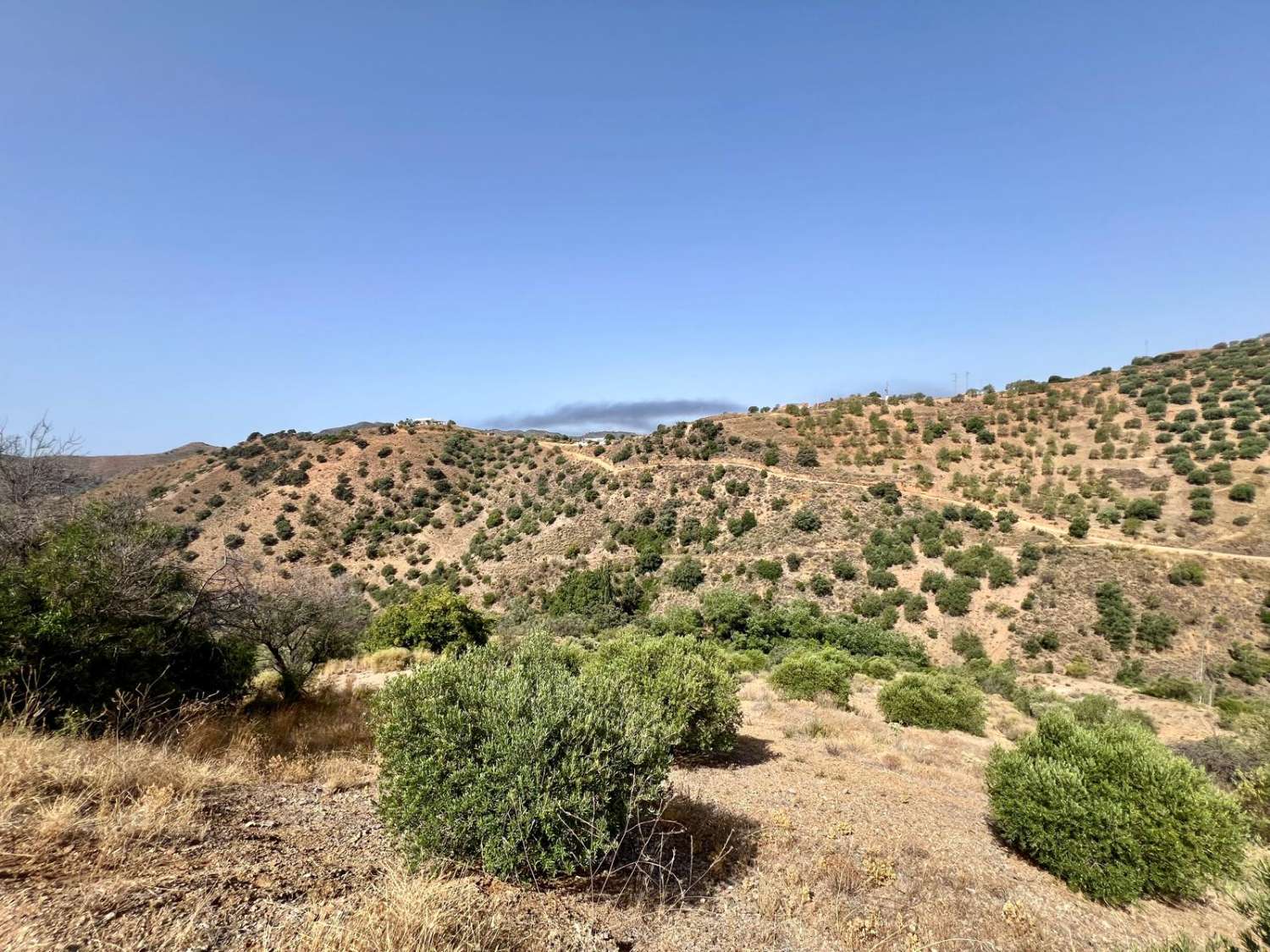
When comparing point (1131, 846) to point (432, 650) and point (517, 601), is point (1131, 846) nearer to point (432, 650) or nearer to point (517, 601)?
point (432, 650)

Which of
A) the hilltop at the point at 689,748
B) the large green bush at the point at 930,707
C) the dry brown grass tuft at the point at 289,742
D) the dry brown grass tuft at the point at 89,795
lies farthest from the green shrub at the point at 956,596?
the dry brown grass tuft at the point at 89,795

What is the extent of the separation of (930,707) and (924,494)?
87.5 ft

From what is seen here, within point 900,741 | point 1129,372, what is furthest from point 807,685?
point 1129,372

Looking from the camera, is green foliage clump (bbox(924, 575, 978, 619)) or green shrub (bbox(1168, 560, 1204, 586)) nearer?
green shrub (bbox(1168, 560, 1204, 586))

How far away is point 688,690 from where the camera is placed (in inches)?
400

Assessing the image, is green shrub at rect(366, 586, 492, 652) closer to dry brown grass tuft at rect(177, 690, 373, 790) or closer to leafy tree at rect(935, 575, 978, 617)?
dry brown grass tuft at rect(177, 690, 373, 790)

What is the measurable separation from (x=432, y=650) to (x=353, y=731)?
12.4 m

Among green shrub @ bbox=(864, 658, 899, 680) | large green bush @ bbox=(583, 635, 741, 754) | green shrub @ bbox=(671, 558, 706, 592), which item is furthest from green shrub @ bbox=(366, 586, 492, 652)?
green shrub @ bbox=(864, 658, 899, 680)

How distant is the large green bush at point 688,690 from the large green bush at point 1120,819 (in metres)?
4.33

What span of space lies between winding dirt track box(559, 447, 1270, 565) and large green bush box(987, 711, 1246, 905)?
29.8 meters

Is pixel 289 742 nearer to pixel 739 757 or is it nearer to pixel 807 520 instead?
pixel 739 757

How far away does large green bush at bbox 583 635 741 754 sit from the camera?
1013 cm

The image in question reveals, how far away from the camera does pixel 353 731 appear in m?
9.34

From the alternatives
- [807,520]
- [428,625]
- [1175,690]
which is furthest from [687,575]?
[1175,690]
